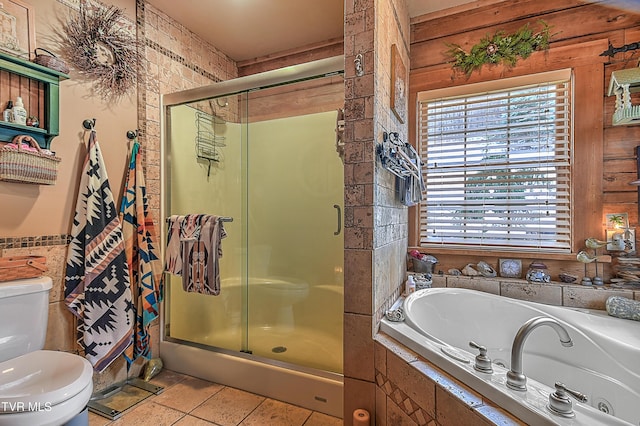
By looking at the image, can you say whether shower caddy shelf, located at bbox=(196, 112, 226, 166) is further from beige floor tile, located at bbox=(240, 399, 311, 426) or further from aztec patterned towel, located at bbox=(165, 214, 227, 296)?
beige floor tile, located at bbox=(240, 399, 311, 426)

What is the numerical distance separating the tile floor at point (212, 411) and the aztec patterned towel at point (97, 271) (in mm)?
375

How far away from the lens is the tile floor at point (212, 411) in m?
1.80

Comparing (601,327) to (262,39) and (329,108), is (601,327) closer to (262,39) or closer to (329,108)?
(329,108)

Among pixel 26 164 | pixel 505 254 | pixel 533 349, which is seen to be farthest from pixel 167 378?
pixel 505 254

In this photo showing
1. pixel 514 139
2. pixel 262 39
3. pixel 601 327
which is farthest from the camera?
pixel 262 39

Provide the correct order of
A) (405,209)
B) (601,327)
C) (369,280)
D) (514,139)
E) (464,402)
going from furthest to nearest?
1. (405,209)
2. (514,139)
3. (601,327)
4. (369,280)
5. (464,402)

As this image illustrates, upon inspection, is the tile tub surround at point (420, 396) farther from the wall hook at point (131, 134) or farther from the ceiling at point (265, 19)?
the ceiling at point (265, 19)

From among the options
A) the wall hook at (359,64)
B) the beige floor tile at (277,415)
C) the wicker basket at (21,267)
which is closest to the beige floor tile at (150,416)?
the beige floor tile at (277,415)

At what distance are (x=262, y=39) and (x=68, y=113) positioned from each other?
5.75ft

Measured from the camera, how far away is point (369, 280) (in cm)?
155

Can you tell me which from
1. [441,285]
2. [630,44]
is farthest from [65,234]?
[630,44]

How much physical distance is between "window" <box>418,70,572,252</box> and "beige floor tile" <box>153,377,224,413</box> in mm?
1860

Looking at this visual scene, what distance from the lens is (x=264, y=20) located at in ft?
8.68

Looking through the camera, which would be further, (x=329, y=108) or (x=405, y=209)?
(x=405, y=209)
